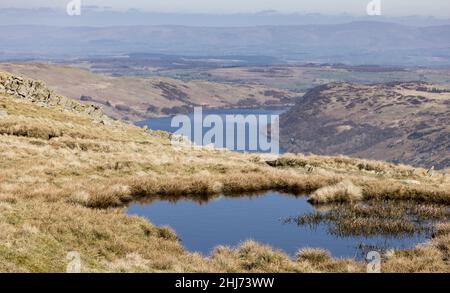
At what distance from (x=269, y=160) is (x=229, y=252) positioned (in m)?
24.3

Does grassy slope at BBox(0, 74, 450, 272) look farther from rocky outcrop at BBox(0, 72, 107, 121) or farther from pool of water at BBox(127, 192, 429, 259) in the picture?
rocky outcrop at BBox(0, 72, 107, 121)

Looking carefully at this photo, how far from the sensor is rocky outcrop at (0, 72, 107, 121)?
240 ft

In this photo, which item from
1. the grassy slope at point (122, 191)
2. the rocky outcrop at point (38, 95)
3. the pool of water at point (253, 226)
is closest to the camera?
the grassy slope at point (122, 191)

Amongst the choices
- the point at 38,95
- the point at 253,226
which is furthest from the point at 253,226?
the point at 38,95

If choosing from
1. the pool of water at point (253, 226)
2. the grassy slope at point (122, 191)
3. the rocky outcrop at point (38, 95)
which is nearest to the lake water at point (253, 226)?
the pool of water at point (253, 226)

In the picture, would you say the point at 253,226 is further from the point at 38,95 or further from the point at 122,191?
the point at 38,95

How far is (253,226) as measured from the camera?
27219 mm

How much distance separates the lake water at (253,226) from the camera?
2380 centimetres

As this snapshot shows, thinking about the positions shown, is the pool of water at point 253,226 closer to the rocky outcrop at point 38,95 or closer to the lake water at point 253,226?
the lake water at point 253,226

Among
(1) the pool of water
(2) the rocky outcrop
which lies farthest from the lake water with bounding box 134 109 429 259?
(2) the rocky outcrop

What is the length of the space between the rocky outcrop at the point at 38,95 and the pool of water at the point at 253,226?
147 feet
